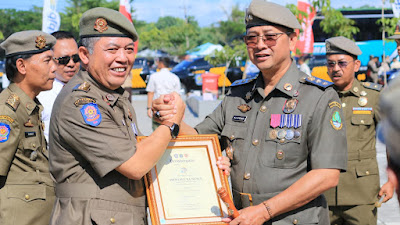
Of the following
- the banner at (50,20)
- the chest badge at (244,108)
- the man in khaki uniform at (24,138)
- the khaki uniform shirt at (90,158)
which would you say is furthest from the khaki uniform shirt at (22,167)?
the banner at (50,20)

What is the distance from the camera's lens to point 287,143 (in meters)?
2.71

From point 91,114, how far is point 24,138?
119 centimetres

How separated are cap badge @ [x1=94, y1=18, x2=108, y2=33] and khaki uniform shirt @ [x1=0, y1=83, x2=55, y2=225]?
1159mm

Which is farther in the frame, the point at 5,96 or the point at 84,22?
the point at 5,96

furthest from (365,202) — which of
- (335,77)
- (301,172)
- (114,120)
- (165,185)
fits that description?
(114,120)

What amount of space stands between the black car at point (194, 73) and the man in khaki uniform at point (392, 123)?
22639 mm

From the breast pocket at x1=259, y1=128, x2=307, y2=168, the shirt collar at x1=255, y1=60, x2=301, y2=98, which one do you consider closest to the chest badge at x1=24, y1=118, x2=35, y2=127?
the shirt collar at x1=255, y1=60, x2=301, y2=98

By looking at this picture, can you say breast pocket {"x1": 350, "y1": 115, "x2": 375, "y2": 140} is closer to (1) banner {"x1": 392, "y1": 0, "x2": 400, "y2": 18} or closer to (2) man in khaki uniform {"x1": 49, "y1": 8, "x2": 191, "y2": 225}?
(2) man in khaki uniform {"x1": 49, "y1": 8, "x2": 191, "y2": 225}

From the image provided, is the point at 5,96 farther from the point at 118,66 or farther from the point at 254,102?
the point at 254,102

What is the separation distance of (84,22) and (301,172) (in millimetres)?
1475

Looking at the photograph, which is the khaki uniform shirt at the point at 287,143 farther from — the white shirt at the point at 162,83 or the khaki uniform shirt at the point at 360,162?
the white shirt at the point at 162,83

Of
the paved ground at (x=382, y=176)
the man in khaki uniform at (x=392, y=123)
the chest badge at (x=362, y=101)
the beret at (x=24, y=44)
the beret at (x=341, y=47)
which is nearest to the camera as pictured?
the man in khaki uniform at (x=392, y=123)

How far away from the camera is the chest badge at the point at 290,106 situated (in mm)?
2779

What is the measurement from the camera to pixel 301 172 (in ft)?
8.84
